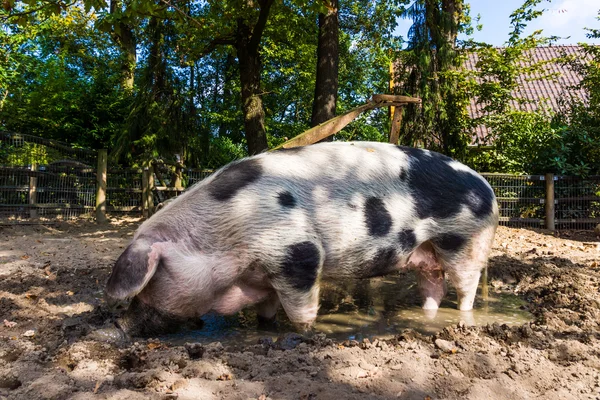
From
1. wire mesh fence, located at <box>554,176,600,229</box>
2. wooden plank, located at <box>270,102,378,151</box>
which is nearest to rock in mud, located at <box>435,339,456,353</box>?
wooden plank, located at <box>270,102,378,151</box>

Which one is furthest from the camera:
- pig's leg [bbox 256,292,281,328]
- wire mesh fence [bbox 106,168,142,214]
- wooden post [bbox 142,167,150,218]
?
wire mesh fence [bbox 106,168,142,214]

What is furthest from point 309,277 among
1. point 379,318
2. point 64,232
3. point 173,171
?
point 173,171

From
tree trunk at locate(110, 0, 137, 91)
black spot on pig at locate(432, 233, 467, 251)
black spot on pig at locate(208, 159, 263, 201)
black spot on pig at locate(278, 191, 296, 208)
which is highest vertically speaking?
tree trunk at locate(110, 0, 137, 91)

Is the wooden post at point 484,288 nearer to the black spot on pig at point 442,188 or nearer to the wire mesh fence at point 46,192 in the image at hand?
the black spot on pig at point 442,188

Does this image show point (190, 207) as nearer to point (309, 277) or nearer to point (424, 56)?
point (309, 277)

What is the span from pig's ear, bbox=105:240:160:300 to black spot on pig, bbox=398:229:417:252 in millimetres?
1911

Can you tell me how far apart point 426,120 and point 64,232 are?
8348 millimetres

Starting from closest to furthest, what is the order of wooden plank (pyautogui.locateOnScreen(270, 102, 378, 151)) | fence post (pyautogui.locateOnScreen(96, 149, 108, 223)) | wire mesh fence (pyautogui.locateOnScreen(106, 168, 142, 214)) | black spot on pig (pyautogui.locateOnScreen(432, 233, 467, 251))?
black spot on pig (pyautogui.locateOnScreen(432, 233, 467, 251)), wooden plank (pyautogui.locateOnScreen(270, 102, 378, 151)), fence post (pyautogui.locateOnScreen(96, 149, 108, 223)), wire mesh fence (pyautogui.locateOnScreen(106, 168, 142, 214))

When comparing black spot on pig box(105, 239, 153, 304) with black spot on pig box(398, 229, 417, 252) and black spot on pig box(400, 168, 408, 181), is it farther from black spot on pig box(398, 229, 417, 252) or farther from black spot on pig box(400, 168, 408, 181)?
black spot on pig box(400, 168, 408, 181)

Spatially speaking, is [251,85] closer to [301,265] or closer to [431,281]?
[431,281]

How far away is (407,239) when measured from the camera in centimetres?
413

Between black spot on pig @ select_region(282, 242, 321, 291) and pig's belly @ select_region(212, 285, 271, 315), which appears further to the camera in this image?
pig's belly @ select_region(212, 285, 271, 315)

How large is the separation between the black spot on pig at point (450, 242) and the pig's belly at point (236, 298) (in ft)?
5.13

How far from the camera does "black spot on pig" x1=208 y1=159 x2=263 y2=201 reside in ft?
12.0
